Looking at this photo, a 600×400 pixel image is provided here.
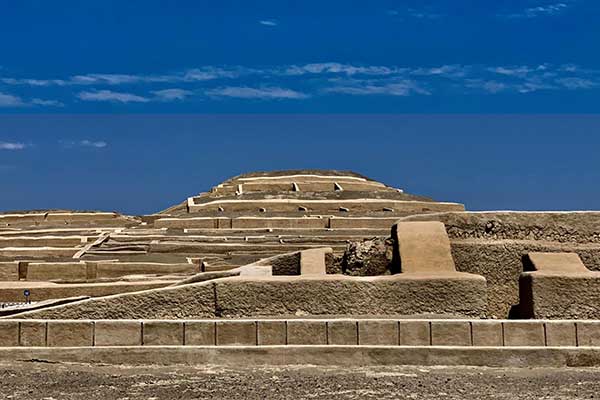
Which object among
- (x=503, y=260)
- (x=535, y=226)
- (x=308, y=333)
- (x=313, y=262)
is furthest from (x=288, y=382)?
(x=535, y=226)

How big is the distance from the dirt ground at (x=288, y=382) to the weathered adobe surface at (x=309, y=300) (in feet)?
3.93

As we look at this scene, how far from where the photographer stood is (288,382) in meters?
6.98

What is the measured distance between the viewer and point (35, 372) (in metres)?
7.50

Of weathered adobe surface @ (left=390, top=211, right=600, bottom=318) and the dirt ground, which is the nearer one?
the dirt ground

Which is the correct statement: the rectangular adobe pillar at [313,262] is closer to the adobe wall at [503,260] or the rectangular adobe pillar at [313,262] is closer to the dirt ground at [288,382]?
the adobe wall at [503,260]

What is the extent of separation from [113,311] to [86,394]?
2.30 m

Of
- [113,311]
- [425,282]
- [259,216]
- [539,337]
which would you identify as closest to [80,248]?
[259,216]

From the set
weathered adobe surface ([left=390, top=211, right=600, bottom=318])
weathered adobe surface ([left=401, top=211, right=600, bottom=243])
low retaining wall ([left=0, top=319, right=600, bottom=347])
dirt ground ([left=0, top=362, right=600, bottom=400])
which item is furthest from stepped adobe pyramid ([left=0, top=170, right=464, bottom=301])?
weathered adobe surface ([left=401, top=211, right=600, bottom=243])

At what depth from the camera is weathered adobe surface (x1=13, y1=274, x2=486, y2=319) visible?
8789 millimetres

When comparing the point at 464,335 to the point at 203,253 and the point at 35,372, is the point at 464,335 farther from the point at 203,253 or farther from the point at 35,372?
the point at 203,253

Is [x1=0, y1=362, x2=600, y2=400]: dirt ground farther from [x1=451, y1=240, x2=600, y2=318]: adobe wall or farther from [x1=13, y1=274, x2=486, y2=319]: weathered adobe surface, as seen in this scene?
[x1=451, y1=240, x2=600, y2=318]: adobe wall

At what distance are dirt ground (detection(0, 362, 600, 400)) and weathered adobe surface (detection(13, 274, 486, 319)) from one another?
1.20 m

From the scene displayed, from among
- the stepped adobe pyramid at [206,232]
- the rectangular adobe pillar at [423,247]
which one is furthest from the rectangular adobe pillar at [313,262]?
the stepped adobe pyramid at [206,232]

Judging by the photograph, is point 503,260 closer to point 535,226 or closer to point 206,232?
point 535,226
